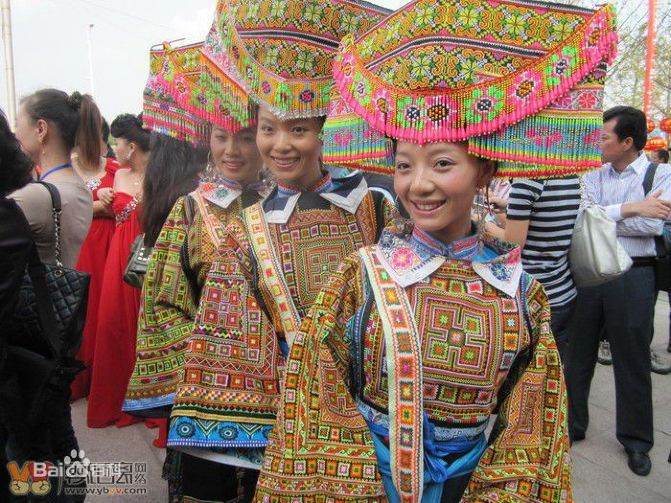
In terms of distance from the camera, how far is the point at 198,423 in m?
1.44

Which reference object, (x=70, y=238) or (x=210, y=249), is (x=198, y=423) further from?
(x=70, y=238)

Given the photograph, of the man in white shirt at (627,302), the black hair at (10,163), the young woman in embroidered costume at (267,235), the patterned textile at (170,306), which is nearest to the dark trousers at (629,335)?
the man in white shirt at (627,302)

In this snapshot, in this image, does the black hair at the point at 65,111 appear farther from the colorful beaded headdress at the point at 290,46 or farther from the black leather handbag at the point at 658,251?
the black leather handbag at the point at 658,251

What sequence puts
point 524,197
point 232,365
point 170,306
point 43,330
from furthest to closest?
1. point 524,197
2. point 170,306
3. point 43,330
4. point 232,365

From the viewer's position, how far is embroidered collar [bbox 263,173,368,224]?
5.61 feet

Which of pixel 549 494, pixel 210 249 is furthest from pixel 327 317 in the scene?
pixel 210 249

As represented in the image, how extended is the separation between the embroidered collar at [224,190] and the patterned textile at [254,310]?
1.20ft

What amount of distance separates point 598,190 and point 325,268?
2.43 metres

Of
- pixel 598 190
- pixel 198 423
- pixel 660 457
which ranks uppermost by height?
pixel 598 190

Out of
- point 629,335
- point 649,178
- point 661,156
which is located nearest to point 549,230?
point 629,335

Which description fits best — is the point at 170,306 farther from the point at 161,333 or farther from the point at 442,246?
the point at 442,246

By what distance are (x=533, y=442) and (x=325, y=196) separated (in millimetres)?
925

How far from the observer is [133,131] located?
12.0 feet

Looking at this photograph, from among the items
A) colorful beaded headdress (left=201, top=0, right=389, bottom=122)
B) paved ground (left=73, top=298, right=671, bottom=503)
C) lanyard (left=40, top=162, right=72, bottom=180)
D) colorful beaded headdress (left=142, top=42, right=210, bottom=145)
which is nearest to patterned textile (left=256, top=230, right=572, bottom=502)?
colorful beaded headdress (left=201, top=0, right=389, bottom=122)
